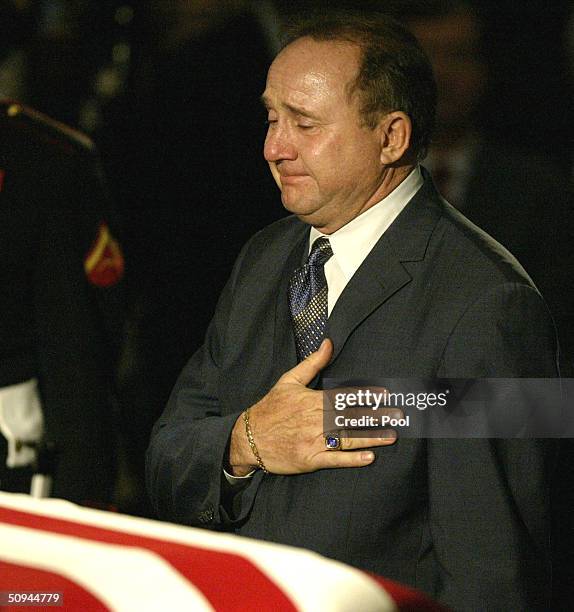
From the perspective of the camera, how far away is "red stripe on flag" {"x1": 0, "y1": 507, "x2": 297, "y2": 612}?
0.78m

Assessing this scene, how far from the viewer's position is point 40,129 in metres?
2.24

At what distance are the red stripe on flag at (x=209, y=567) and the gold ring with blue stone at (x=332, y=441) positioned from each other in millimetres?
Answer: 782

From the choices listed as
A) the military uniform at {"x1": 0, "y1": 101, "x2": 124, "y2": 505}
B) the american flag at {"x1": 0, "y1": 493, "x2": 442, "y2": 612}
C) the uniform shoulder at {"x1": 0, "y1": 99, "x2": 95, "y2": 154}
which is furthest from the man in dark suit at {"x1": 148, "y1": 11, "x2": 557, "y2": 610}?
the american flag at {"x1": 0, "y1": 493, "x2": 442, "y2": 612}

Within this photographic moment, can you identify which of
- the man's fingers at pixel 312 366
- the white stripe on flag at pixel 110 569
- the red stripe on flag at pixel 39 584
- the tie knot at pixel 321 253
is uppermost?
the tie knot at pixel 321 253

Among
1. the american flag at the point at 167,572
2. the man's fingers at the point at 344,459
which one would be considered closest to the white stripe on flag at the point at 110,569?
the american flag at the point at 167,572

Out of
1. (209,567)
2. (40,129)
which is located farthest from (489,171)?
(209,567)

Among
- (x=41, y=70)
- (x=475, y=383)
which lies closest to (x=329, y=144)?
(x=475, y=383)

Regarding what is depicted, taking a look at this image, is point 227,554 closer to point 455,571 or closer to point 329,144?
point 455,571

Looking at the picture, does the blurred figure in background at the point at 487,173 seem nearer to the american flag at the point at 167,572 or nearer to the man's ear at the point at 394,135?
the man's ear at the point at 394,135

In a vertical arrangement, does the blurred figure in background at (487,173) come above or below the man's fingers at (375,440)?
above

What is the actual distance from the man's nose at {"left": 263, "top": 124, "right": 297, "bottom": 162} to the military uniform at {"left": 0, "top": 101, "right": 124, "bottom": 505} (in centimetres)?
57

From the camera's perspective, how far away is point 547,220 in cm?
234

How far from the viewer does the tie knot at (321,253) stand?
179cm

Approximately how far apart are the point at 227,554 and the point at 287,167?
38.8 inches
